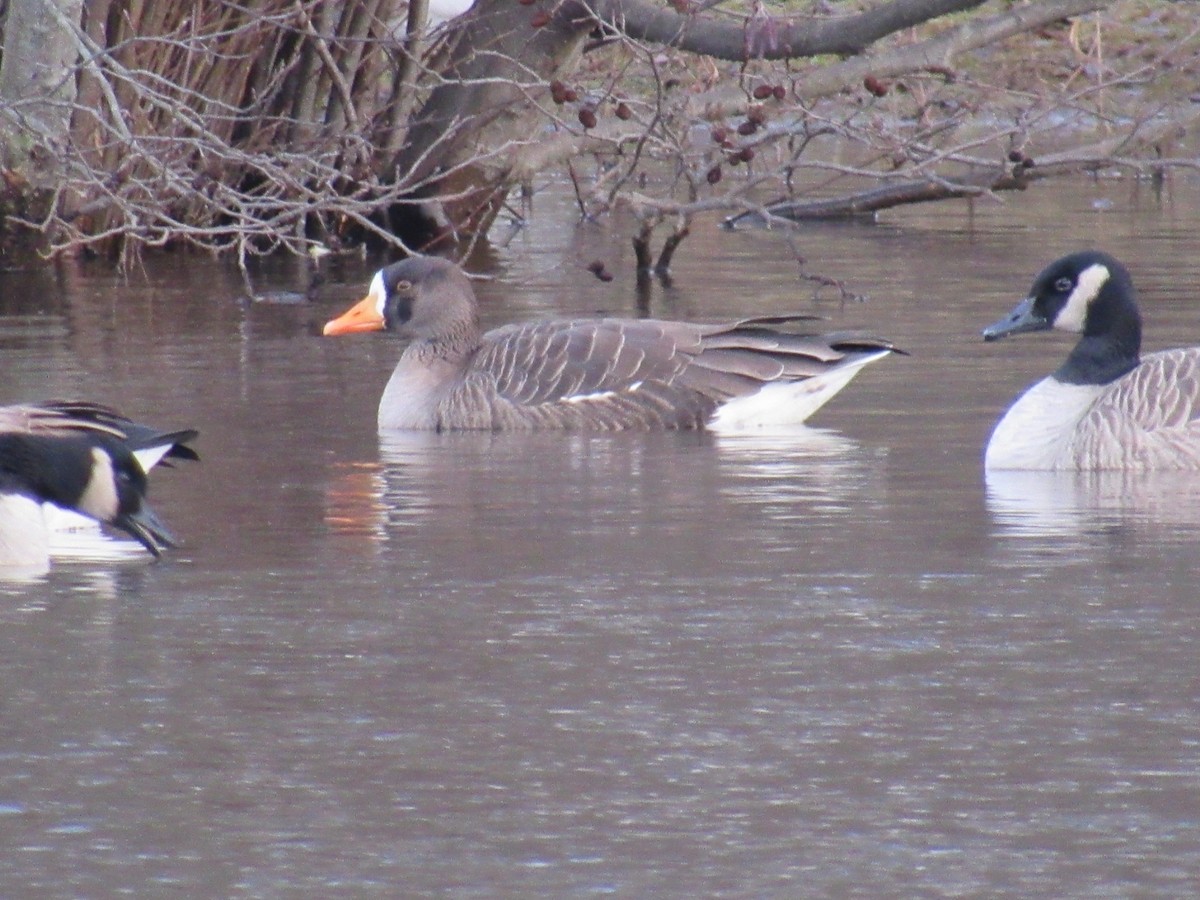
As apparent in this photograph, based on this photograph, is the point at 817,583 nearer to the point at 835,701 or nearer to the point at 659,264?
the point at 835,701

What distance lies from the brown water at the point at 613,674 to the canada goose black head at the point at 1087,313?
51cm

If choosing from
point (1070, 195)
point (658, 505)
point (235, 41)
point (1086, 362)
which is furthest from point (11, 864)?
point (1070, 195)

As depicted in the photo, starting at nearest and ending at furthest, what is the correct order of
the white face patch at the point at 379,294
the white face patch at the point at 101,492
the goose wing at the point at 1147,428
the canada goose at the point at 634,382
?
the white face patch at the point at 101,492 → the goose wing at the point at 1147,428 → the canada goose at the point at 634,382 → the white face patch at the point at 379,294

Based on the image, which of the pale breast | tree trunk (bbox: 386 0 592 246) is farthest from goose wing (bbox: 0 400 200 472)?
tree trunk (bbox: 386 0 592 246)

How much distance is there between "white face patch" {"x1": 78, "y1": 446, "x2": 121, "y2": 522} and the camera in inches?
276

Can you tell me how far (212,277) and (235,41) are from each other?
87.4 inches

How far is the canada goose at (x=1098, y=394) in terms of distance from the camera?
857cm

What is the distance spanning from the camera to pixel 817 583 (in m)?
6.60

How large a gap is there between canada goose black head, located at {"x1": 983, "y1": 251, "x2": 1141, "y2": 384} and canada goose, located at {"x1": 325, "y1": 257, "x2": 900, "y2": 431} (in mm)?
1078

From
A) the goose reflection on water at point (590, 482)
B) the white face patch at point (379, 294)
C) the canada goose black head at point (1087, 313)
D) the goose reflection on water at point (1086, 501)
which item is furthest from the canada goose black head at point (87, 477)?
the white face patch at point (379, 294)

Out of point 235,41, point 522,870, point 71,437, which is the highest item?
point 235,41

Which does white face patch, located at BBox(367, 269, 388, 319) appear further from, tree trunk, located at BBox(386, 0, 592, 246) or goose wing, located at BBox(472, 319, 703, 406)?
tree trunk, located at BBox(386, 0, 592, 246)

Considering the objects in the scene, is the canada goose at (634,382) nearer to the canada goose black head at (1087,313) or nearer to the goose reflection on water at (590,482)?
the goose reflection on water at (590,482)

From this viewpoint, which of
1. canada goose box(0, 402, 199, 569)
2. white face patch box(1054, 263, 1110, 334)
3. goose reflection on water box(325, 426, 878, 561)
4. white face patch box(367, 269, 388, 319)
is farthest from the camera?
white face patch box(367, 269, 388, 319)
